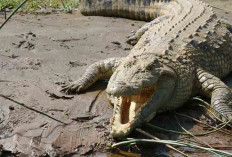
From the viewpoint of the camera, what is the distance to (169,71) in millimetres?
4340

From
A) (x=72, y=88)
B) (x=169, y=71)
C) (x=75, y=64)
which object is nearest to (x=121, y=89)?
(x=169, y=71)

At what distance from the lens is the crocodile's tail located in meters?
7.97

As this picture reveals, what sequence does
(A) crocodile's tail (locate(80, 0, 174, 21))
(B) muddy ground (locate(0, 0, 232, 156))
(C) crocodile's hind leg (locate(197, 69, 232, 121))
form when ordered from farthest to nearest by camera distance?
(A) crocodile's tail (locate(80, 0, 174, 21))
(C) crocodile's hind leg (locate(197, 69, 232, 121))
(B) muddy ground (locate(0, 0, 232, 156))

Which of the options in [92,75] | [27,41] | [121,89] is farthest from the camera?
[27,41]

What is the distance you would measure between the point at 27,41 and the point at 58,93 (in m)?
1.87

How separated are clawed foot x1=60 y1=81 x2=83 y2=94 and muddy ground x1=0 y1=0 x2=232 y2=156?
9cm

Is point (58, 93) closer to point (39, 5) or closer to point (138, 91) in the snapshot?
point (138, 91)

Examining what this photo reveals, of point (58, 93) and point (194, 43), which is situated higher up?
point (194, 43)

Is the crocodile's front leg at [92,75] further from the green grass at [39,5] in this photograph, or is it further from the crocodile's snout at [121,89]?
the green grass at [39,5]

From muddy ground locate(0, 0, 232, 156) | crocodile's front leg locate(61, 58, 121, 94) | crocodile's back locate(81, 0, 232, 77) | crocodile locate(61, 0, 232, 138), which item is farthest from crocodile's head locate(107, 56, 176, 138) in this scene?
crocodile's front leg locate(61, 58, 121, 94)

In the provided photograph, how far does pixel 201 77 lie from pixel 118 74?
1.10 metres

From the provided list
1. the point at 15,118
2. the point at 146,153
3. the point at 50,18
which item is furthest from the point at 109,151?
the point at 50,18

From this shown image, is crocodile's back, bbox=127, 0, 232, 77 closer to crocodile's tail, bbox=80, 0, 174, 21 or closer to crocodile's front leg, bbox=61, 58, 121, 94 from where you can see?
crocodile's front leg, bbox=61, 58, 121, 94

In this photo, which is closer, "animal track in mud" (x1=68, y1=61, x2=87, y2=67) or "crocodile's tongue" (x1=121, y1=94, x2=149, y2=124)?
"crocodile's tongue" (x1=121, y1=94, x2=149, y2=124)
